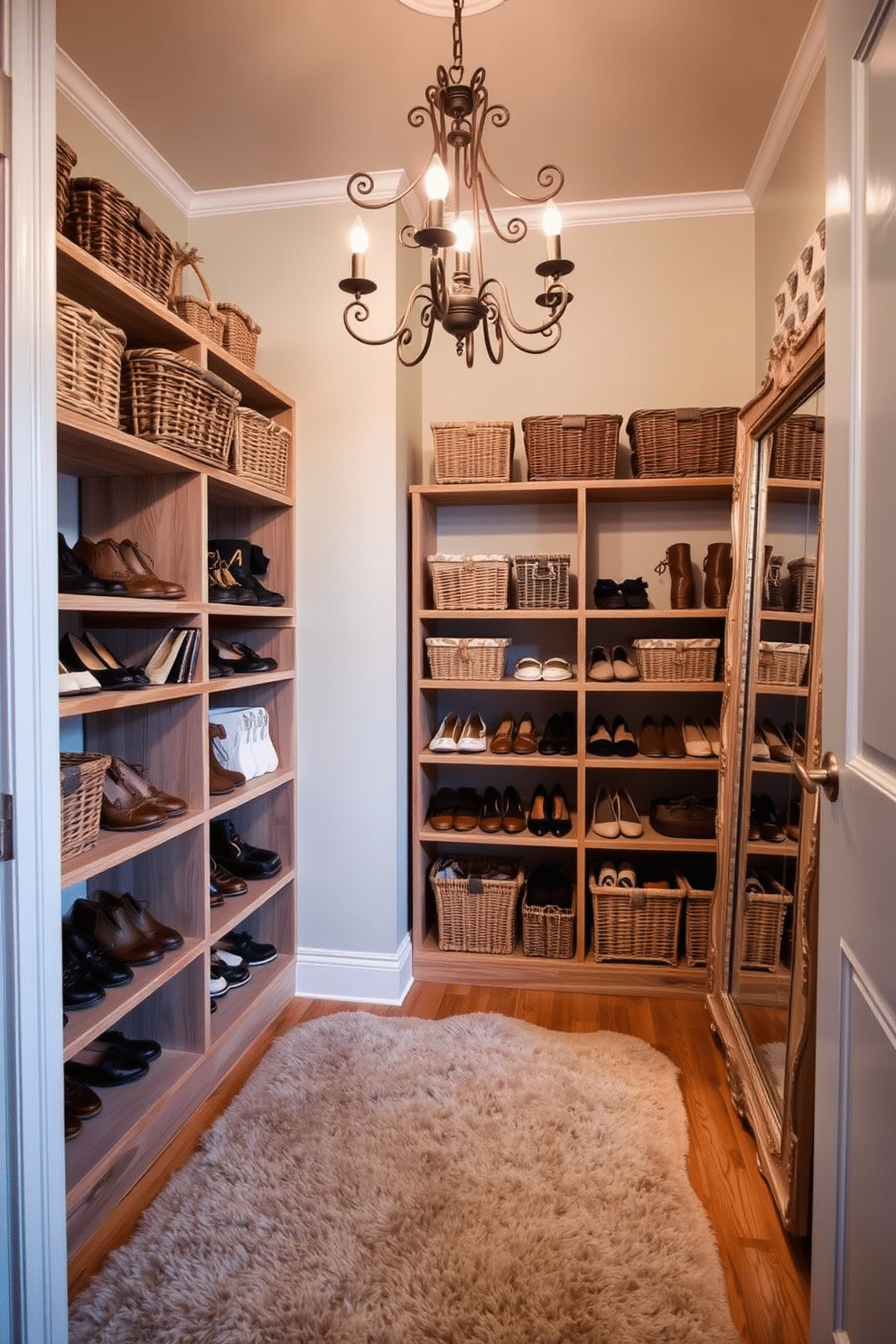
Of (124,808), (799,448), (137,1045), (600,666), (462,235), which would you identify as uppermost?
(462,235)

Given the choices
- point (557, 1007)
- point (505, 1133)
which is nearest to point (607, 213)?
point (557, 1007)

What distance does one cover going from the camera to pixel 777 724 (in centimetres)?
192

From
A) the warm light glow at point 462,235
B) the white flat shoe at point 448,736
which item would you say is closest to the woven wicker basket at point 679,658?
the white flat shoe at point 448,736

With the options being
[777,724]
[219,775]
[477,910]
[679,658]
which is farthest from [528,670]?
[219,775]

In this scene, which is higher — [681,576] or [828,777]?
[681,576]

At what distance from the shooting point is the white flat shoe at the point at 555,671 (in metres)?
2.76

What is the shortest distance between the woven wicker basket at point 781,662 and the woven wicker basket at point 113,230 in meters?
1.76

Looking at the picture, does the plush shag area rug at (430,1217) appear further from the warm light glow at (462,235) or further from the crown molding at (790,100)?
the crown molding at (790,100)

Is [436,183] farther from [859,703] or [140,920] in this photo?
[140,920]

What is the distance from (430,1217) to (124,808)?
112 cm

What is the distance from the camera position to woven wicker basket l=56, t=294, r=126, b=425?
1.55 metres

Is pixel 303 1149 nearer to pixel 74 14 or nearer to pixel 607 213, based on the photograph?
pixel 74 14

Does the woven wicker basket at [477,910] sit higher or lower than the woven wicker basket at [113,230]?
lower

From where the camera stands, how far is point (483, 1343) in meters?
1.33
